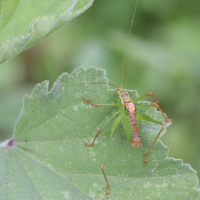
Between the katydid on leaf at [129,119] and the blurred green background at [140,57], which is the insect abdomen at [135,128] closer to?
the katydid on leaf at [129,119]

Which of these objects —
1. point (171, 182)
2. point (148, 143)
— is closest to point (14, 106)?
point (148, 143)

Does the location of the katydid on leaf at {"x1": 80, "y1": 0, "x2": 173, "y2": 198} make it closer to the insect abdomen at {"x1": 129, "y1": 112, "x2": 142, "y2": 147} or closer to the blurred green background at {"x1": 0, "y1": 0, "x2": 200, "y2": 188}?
the insect abdomen at {"x1": 129, "y1": 112, "x2": 142, "y2": 147}

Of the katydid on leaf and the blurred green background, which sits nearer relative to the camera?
the katydid on leaf

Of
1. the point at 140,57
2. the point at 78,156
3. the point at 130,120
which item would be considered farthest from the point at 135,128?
the point at 140,57

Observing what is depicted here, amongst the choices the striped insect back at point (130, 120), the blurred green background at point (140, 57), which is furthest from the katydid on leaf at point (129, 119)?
the blurred green background at point (140, 57)

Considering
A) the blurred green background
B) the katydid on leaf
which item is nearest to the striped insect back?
the katydid on leaf

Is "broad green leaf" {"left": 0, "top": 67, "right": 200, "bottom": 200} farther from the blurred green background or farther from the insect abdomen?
the blurred green background

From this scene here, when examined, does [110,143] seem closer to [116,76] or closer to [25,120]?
[25,120]
